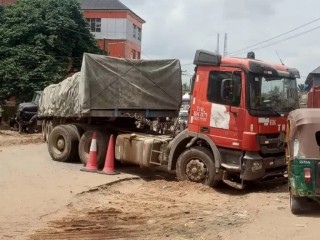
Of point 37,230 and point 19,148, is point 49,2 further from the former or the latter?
point 37,230

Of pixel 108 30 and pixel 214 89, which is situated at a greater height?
pixel 108 30

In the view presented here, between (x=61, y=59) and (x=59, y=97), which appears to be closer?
(x=59, y=97)

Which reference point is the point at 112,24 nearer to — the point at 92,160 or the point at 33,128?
the point at 33,128

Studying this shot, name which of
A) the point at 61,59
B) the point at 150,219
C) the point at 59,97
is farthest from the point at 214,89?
the point at 61,59

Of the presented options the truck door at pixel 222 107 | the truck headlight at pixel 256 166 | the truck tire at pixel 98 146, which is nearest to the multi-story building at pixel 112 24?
the truck tire at pixel 98 146

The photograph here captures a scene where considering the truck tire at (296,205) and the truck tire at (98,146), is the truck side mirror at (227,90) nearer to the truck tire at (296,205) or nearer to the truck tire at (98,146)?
the truck tire at (296,205)

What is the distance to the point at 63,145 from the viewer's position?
1392cm

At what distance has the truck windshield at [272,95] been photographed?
953cm

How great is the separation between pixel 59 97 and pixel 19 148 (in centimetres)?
393

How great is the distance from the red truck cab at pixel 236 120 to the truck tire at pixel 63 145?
13.9ft

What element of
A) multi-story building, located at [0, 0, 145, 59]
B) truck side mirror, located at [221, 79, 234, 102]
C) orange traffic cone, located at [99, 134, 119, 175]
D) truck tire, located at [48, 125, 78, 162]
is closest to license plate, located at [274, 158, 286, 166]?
truck side mirror, located at [221, 79, 234, 102]

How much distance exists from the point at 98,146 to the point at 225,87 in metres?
4.44

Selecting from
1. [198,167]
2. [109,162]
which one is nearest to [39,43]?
[109,162]

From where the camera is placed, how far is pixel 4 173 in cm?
1138
